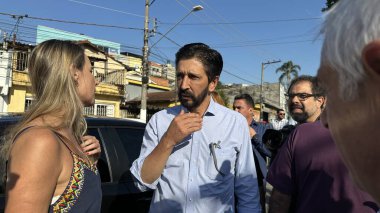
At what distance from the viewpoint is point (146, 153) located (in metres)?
2.40

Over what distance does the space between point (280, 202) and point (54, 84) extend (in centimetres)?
162

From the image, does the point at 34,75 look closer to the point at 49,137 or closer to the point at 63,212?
the point at 49,137

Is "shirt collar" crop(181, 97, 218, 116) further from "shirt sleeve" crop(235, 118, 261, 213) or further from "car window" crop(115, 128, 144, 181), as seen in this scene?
"car window" crop(115, 128, 144, 181)

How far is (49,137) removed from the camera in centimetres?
154

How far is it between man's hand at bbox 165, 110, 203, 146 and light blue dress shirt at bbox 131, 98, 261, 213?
28 centimetres

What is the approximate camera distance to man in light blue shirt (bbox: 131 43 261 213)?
7.24ft

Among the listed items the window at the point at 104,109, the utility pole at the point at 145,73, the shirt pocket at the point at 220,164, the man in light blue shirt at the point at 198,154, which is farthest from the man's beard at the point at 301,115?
the window at the point at 104,109

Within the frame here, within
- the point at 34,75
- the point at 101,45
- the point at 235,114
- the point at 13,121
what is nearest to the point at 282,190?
the point at 235,114

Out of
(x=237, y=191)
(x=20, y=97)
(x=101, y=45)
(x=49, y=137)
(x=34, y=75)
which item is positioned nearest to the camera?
(x=49, y=137)

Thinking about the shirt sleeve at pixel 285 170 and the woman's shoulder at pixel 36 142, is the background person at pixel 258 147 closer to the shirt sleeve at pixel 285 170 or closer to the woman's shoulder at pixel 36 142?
the shirt sleeve at pixel 285 170

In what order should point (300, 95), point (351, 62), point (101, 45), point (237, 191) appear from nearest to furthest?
point (351, 62) → point (237, 191) → point (300, 95) → point (101, 45)

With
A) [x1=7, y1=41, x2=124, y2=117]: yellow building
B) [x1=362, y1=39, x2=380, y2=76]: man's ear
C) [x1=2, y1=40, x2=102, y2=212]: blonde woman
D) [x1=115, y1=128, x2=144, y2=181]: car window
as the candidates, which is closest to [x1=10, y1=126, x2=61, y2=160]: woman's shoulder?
[x1=2, y1=40, x2=102, y2=212]: blonde woman

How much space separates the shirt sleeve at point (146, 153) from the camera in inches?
89.0

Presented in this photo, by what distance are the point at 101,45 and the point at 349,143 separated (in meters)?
43.2
